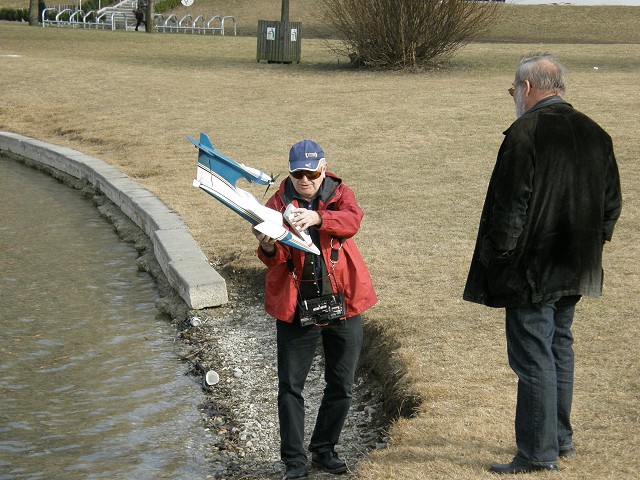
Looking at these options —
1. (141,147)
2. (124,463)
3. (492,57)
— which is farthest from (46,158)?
(492,57)

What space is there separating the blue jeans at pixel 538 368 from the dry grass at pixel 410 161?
0.21 m

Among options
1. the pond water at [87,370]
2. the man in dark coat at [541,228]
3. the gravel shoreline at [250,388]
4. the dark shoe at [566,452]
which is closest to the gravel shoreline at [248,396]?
the gravel shoreline at [250,388]

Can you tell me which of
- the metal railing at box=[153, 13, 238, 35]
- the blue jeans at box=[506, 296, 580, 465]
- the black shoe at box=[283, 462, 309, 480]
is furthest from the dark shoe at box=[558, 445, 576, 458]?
the metal railing at box=[153, 13, 238, 35]

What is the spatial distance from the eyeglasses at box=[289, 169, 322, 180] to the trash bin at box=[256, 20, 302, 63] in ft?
70.5

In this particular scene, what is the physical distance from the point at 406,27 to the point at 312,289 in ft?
60.2

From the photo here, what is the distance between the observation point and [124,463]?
17.5ft

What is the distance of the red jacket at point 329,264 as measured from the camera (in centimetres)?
455

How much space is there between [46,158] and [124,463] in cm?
976

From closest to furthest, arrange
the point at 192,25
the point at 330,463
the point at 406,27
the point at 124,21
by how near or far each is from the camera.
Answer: the point at 330,463 → the point at 406,27 → the point at 192,25 → the point at 124,21

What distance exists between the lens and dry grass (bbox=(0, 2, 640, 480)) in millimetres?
4938

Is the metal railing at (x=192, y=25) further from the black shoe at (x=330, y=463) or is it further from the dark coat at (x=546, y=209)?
the dark coat at (x=546, y=209)

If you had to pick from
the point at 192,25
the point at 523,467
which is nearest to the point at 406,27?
the point at 523,467

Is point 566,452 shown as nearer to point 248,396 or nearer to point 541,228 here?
point 541,228

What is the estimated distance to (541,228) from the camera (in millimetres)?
3990
